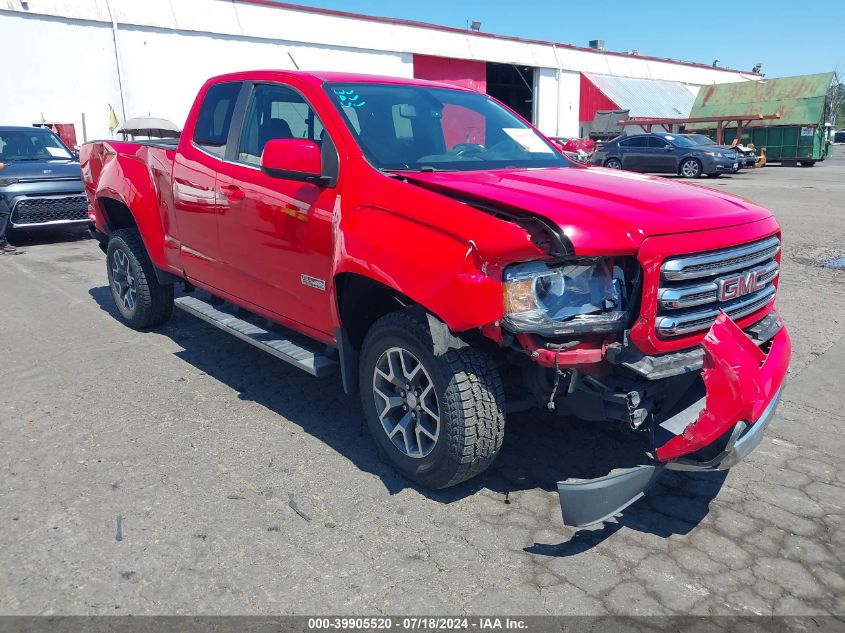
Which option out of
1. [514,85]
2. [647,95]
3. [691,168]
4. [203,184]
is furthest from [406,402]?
[647,95]

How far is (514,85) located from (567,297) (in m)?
40.4

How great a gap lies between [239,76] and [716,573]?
13.5 ft

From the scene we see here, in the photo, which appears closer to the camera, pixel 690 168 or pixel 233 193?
pixel 233 193

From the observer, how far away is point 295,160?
3.65 metres

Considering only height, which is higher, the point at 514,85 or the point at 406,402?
the point at 514,85

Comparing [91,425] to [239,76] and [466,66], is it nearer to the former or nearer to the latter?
[239,76]

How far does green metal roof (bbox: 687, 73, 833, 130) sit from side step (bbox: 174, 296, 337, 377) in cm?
3025

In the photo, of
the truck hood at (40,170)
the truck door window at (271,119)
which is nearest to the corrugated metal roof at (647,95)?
the truck hood at (40,170)

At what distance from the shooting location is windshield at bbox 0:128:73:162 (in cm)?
1160

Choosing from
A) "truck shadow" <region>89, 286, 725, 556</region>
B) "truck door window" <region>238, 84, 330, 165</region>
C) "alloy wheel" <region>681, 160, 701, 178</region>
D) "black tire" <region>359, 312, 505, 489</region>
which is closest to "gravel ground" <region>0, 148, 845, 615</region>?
"truck shadow" <region>89, 286, 725, 556</region>

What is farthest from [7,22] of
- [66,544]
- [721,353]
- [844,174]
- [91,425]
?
[844,174]

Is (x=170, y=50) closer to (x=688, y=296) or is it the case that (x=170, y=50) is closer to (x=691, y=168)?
(x=691, y=168)

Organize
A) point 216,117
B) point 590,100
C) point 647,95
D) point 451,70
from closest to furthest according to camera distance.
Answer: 1. point 216,117
2. point 451,70
3. point 590,100
4. point 647,95

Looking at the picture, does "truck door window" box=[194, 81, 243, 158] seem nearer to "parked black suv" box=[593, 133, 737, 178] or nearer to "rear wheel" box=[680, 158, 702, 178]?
"parked black suv" box=[593, 133, 737, 178]
